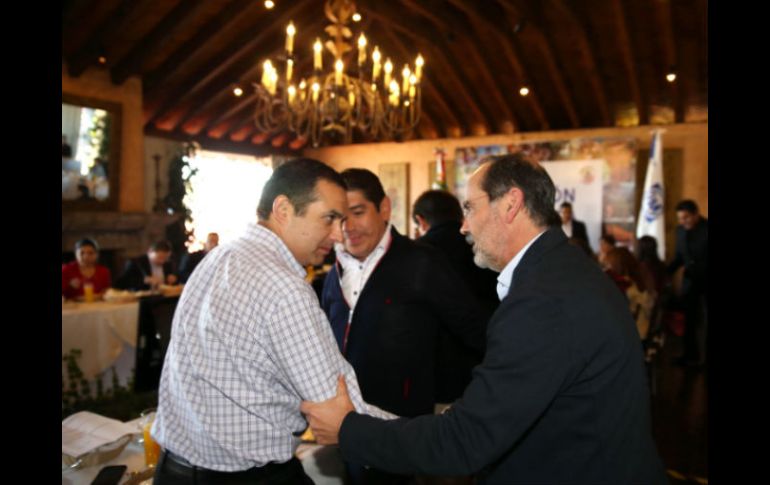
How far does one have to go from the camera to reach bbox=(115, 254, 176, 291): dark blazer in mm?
6285

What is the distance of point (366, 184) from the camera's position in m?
2.48

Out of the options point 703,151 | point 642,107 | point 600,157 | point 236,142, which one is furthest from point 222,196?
point 703,151

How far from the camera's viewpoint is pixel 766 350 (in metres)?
0.74

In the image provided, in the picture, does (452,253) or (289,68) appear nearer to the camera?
(452,253)

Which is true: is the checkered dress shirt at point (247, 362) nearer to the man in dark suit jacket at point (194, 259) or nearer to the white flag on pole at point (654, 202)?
the man in dark suit jacket at point (194, 259)

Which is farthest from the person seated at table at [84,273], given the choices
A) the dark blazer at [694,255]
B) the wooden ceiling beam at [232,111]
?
the dark blazer at [694,255]

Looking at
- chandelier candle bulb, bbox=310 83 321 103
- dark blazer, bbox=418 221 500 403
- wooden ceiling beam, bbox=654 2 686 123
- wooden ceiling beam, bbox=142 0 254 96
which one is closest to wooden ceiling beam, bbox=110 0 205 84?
wooden ceiling beam, bbox=142 0 254 96

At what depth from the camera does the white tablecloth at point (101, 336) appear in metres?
4.72

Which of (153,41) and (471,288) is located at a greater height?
(153,41)

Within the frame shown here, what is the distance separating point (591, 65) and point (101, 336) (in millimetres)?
8553

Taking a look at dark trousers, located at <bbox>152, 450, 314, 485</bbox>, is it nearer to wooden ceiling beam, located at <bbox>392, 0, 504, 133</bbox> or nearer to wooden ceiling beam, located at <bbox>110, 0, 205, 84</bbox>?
wooden ceiling beam, located at <bbox>110, 0, 205, 84</bbox>

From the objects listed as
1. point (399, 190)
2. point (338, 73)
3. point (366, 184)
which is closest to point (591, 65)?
point (399, 190)

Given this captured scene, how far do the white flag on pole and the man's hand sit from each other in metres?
9.79

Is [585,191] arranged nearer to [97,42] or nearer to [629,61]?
[629,61]
